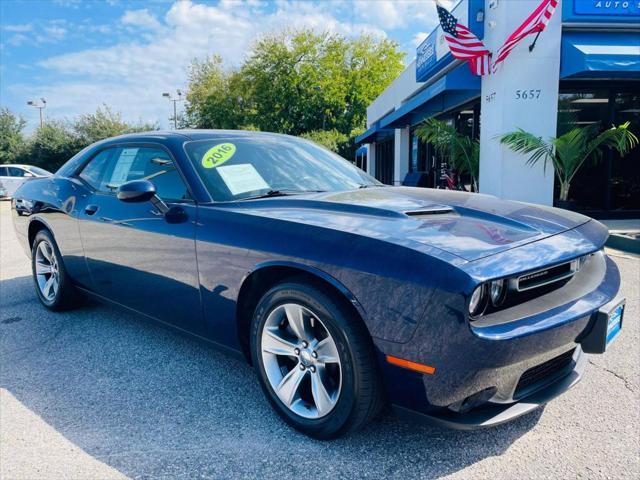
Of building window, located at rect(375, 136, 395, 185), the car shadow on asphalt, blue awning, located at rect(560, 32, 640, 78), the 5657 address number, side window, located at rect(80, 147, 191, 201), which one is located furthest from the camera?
building window, located at rect(375, 136, 395, 185)

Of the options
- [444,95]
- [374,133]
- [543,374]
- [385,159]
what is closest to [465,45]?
[444,95]

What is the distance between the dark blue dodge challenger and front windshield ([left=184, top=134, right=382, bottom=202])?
0.01 meters

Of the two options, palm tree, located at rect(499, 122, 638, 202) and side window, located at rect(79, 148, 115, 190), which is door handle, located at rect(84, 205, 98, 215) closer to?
side window, located at rect(79, 148, 115, 190)

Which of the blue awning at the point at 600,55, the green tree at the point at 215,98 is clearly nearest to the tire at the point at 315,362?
Result: the blue awning at the point at 600,55

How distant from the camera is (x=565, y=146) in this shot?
8789mm

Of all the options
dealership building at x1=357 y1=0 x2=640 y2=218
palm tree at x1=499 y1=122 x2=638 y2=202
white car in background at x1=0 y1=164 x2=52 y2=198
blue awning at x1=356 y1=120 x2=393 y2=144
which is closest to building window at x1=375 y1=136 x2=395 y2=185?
blue awning at x1=356 y1=120 x2=393 y2=144

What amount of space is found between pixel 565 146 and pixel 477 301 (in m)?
8.12

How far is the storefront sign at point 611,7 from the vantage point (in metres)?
8.99

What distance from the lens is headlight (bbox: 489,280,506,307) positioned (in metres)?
1.93

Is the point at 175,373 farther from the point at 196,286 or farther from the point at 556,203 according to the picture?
the point at 556,203

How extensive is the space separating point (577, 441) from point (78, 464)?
2.25 m

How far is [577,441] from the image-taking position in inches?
88.4

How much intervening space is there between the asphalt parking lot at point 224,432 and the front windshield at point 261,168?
1.15 metres

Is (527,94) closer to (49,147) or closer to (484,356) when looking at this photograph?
(484,356)
